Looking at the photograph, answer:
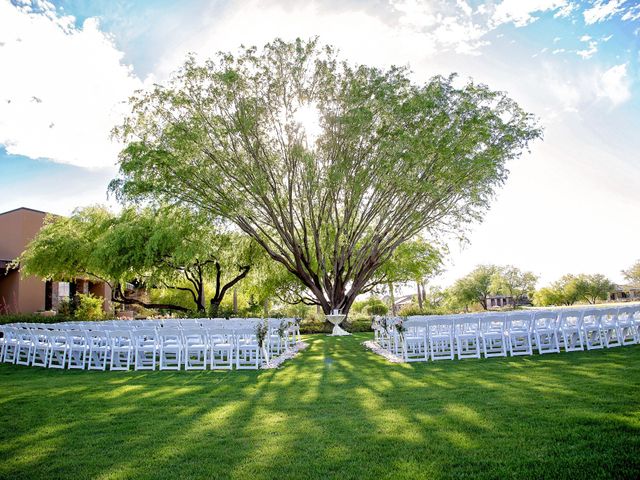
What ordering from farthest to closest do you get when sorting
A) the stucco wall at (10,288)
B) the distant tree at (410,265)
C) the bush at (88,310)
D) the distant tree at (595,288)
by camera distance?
the distant tree at (595,288), the stucco wall at (10,288), the distant tree at (410,265), the bush at (88,310)

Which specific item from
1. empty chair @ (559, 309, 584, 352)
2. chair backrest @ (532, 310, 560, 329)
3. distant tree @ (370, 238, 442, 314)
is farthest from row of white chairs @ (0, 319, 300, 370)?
distant tree @ (370, 238, 442, 314)

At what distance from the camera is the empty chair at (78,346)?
33.9 feet

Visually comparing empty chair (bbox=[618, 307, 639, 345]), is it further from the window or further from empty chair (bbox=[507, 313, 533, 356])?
the window

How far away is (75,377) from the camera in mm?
9008

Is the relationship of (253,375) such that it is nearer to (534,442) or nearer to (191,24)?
(534,442)

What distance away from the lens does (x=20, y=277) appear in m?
28.8

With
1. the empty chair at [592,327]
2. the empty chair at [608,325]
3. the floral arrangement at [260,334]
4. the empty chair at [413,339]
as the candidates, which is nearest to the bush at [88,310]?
the floral arrangement at [260,334]

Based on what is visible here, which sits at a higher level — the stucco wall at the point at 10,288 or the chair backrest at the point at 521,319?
the stucco wall at the point at 10,288

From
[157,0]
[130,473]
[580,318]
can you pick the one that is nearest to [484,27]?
[580,318]

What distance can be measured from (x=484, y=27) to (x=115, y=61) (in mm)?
11616

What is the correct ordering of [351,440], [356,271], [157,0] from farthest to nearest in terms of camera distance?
[356,271] < [157,0] < [351,440]

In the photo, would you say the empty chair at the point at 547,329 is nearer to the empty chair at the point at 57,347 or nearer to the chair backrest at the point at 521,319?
the chair backrest at the point at 521,319

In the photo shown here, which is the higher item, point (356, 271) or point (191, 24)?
point (191, 24)

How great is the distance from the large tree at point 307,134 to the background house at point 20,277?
53.0 ft
